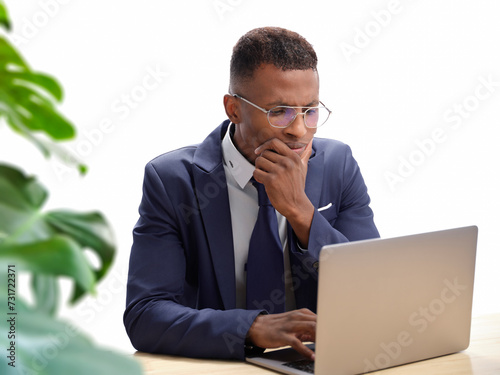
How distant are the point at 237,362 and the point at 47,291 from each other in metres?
1.11

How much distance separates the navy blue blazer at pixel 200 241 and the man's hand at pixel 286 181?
36 mm

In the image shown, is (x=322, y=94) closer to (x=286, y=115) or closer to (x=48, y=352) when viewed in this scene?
(x=286, y=115)

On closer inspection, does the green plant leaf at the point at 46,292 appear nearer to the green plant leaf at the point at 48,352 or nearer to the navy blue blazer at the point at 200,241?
the green plant leaf at the point at 48,352

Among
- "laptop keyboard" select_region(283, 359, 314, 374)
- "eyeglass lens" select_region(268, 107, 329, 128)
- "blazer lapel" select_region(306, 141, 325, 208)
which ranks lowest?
"laptop keyboard" select_region(283, 359, 314, 374)

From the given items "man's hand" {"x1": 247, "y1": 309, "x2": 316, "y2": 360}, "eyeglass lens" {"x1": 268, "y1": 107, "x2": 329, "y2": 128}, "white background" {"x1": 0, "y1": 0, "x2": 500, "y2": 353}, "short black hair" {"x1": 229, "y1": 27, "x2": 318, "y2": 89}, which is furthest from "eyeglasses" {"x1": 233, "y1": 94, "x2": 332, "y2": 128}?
"white background" {"x1": 0, "y1": 0, "x2": 500, "y2": 353}

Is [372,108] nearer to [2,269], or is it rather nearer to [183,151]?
[183,151]

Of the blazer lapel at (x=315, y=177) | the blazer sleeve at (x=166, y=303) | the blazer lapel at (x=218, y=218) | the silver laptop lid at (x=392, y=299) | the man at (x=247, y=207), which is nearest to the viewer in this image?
the silver laptop lid at (x=392, y=299)

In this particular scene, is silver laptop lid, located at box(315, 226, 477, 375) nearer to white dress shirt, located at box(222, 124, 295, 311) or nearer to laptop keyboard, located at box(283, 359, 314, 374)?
laptop keyboard, located at box(283, 359, 314, 374)

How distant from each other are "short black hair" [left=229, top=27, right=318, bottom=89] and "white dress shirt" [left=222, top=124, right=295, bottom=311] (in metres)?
0.23

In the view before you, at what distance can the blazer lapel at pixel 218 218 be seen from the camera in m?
1.99

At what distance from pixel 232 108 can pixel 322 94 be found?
1441 millimetres

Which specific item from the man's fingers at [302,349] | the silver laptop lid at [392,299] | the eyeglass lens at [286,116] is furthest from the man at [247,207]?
the silver laptop lid at [392,299]

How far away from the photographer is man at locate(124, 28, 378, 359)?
188cm

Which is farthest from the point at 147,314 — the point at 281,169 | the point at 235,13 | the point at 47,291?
the point at 235,13
